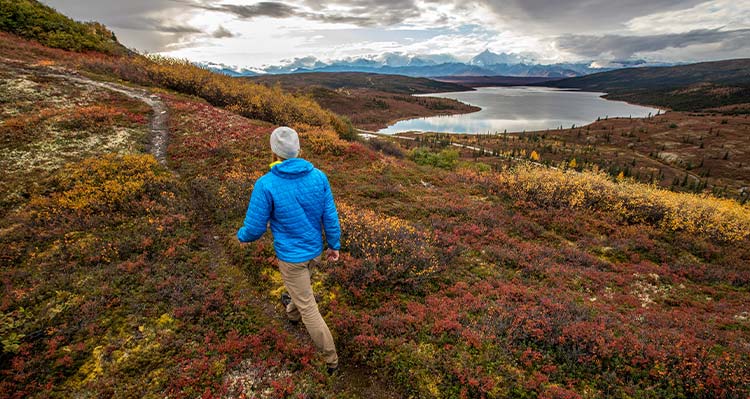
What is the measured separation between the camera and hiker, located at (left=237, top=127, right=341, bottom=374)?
4875mm

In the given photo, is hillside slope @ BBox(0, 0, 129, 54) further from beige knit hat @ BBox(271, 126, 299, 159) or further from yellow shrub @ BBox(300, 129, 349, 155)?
beige knit hat @ BBox(271, 126, 299, 159)

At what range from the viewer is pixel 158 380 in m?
5.04

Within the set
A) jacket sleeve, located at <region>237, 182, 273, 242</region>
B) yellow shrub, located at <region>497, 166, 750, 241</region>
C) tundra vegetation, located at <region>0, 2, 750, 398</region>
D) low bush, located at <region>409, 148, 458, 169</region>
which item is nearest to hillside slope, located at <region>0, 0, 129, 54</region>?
tundra vegetation, located at <region>0, 2, 750, 398</region>

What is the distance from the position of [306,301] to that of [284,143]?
8.95 ft

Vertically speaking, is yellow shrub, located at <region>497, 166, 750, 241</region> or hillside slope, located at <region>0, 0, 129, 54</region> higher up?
hillside slope, located at <region>0, 0, 129, 54</region>

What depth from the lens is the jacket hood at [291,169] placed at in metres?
4.82

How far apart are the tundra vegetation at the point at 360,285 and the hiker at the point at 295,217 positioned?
3.81ft

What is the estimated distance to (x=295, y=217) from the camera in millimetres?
5086

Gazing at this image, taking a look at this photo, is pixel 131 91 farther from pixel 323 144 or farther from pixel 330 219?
pixel 330 219

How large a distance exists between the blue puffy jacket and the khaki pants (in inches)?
7.6

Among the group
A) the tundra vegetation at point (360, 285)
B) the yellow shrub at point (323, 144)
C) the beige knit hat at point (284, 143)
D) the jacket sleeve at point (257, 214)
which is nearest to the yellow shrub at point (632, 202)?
the tundra vegetation at point (360, 285)

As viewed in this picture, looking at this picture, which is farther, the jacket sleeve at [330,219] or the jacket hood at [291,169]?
the jacket sleeve at [330,219]

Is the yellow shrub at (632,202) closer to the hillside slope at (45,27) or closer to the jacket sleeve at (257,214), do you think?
the jacket sleeve at (257,214)

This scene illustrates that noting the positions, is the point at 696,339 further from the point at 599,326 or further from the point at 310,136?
the point at 310,136
